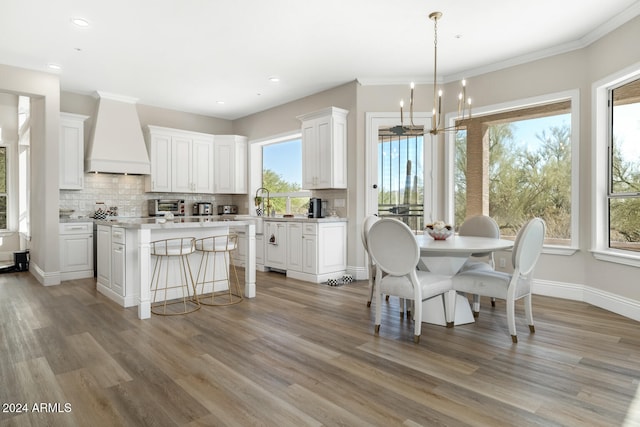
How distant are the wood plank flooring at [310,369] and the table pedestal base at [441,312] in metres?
0.11

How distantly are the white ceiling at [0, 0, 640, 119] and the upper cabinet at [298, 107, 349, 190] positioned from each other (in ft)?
1.72

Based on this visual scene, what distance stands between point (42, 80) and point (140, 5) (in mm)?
2591

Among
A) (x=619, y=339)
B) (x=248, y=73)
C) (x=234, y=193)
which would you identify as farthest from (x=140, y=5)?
(x=619, y=339)

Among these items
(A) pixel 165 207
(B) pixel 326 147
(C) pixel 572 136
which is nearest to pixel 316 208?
(B) pixel 326 147

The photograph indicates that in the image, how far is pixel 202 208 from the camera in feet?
23.7

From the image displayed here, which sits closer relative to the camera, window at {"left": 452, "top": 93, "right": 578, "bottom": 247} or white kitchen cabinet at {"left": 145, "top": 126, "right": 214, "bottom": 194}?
window at {"left": 452, "top": 93, "right": 578, "bottom": 247}

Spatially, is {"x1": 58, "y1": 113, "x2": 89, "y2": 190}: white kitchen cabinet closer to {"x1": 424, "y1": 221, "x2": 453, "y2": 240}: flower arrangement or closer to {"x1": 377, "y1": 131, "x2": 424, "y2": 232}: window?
{"x1": 377, "y1": 131, "x2": 424, "y2": 232}: window

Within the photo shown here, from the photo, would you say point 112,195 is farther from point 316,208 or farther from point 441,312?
point 441,312

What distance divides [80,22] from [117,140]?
2570mm

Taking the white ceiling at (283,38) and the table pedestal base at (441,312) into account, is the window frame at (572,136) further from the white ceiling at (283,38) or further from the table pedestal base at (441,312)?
the table pedestal base at (441,312)

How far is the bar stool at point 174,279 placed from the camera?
3842mm

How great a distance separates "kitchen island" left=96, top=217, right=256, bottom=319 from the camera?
3600 millimetres

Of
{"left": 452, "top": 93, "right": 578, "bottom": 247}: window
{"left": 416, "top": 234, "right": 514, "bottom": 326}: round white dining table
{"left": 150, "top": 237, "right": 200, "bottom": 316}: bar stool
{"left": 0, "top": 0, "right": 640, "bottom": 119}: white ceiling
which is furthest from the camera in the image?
{"left": 452, "top": 93, "right": 578, "bottom": 247}: window

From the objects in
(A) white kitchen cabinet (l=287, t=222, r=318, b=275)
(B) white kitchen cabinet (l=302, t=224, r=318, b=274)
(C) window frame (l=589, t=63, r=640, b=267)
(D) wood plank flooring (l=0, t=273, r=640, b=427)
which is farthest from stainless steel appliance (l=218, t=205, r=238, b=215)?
(C) window frame (l=589, t=63, r=640, b=267)
